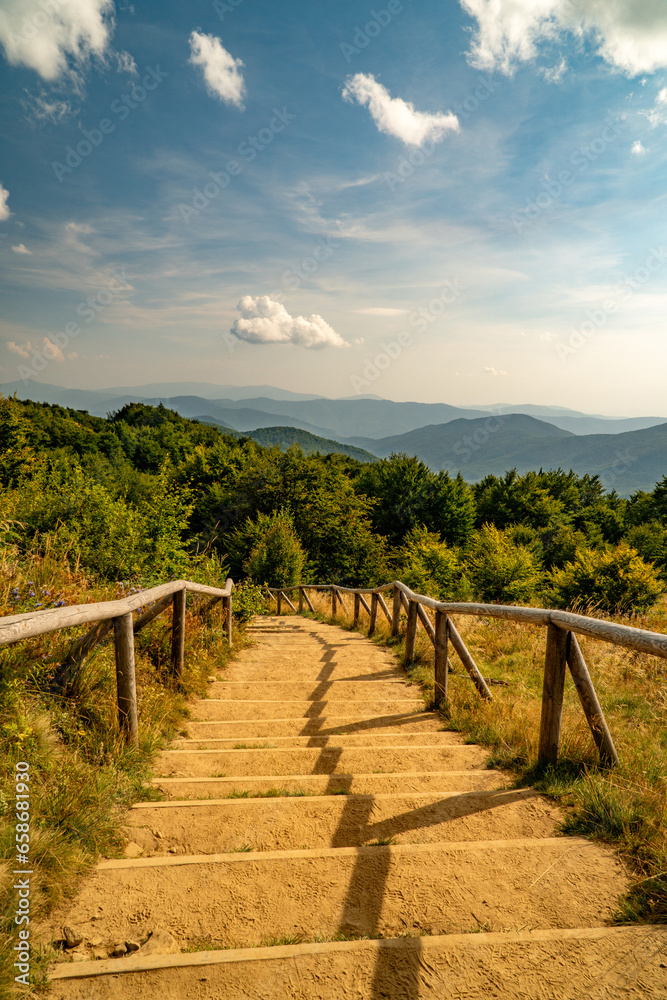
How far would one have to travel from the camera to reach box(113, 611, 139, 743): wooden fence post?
120 inches

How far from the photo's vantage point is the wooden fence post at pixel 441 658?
4487 mm

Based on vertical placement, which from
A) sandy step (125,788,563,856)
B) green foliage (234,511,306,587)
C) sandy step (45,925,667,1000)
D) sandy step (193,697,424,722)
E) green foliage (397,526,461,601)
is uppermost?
sandy step (45,925,667,1000)

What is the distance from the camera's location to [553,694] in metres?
2.99

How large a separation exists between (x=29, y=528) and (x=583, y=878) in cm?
756

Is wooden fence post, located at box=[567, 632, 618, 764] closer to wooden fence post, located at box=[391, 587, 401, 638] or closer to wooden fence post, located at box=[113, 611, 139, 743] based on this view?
wooden fence post, located at box=[113, 611, 139, 743]

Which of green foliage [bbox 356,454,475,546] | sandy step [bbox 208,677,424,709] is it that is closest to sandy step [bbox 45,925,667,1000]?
sandy step [bbox 208,677,424,709]

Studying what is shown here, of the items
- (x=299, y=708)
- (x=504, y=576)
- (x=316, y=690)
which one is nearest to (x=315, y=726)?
(x=299, y=708)

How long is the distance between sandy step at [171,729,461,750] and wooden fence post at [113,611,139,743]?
0.51 metres

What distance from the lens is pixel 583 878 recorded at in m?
2.07

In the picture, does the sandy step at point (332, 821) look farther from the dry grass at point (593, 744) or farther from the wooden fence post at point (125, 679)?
the wooden fence post at point (125, 679)

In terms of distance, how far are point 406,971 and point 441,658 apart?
3.03 m

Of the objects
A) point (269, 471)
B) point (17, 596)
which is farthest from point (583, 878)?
point (269, 471)

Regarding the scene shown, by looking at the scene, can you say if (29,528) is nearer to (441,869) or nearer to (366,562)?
(441,869)

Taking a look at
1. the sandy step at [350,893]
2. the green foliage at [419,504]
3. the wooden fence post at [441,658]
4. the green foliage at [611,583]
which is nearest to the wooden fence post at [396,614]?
the wooden fence post at [441,658]
